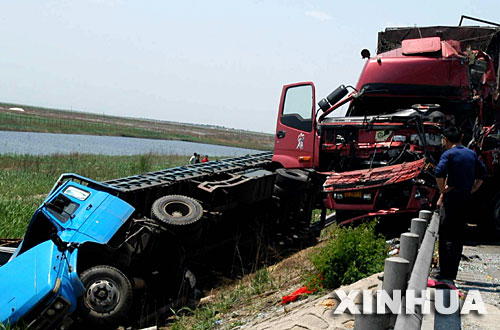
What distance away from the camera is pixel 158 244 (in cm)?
805

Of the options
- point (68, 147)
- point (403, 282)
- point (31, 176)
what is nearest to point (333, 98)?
point (403, 282)

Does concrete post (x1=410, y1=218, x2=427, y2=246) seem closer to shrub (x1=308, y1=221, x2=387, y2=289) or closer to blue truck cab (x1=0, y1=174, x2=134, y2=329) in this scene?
shrub (x1=308, y1=221, x2=387, y2=289)

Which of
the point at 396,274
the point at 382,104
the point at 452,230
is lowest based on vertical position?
the point at 452,230

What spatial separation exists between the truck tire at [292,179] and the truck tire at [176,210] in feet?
8.92

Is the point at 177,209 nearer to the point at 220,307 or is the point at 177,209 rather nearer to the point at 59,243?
the point at 220,307

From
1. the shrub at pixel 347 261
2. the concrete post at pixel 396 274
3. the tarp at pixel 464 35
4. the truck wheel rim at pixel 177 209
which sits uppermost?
the tarp at pixel 464 35

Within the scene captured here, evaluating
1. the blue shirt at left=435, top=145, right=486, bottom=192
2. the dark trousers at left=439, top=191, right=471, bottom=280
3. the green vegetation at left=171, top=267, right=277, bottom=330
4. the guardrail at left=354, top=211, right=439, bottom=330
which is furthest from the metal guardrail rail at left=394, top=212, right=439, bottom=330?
the green vegetation at left=171, top=267, right=277, bottom=330

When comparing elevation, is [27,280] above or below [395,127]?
below

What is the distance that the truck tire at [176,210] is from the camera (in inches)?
322

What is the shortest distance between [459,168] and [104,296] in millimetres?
4596

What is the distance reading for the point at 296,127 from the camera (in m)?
11.1

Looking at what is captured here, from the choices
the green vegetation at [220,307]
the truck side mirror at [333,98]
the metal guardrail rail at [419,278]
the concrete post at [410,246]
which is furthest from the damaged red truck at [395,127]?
the concrete post at [410,246]

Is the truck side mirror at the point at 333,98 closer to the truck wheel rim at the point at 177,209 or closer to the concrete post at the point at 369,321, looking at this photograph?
the truck wheel rim at the point at 177,209

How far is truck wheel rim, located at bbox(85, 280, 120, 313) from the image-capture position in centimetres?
667
